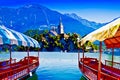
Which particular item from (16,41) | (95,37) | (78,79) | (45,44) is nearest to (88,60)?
(78,79)

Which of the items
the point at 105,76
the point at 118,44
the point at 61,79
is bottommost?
the point at 61,79

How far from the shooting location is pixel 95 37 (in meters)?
8.77

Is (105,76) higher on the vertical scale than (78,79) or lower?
higher

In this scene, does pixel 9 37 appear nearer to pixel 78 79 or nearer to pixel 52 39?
pixel 78 79

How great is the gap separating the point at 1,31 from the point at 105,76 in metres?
4.53

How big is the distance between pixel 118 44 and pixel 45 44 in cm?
11937

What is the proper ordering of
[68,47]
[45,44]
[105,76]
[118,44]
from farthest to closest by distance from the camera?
[68,47], [45,44], [118,44], [105,76]

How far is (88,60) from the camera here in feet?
80.6

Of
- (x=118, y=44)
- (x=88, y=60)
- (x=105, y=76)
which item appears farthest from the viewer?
(x=88, y=60)

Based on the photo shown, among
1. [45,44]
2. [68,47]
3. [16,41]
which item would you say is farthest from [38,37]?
[16,41]

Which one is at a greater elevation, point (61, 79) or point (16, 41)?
point (16, 41)

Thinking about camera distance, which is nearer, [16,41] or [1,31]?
[1,31]

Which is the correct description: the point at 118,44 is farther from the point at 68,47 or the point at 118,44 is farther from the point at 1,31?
the point at 68,47

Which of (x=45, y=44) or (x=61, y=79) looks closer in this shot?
(x=61, y=79)
